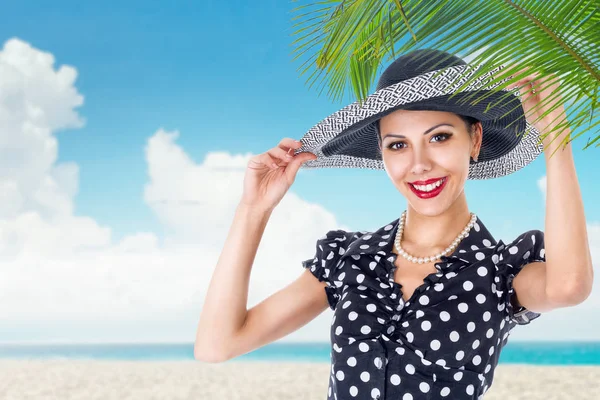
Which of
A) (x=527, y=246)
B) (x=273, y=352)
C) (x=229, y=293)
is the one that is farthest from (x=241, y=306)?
(x=273, y=352)

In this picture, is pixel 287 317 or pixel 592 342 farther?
pixel 592 342

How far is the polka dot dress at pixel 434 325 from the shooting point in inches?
55.9

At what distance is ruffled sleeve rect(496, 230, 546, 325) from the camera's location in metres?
1.45

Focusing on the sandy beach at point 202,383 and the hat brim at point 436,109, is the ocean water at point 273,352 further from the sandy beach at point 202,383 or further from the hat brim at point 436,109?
the hat brim at point 436,109

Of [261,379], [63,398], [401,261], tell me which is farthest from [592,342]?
[401,261]

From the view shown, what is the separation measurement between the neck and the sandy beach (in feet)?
18.5

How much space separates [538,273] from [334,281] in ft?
1.62

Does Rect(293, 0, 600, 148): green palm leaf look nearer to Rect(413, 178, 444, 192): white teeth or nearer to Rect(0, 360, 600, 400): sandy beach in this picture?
Rect(413, 178, 444, 192): white teeth

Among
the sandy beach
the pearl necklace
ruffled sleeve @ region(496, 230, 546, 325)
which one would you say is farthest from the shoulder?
the sandy beach

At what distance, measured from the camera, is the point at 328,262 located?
5.54 feet

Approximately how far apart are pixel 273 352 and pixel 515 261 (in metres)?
15.6

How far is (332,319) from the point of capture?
160cm

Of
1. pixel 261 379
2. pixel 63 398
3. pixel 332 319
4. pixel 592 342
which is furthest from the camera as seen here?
pixel 592 342

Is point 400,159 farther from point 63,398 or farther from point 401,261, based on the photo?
point 63,398
